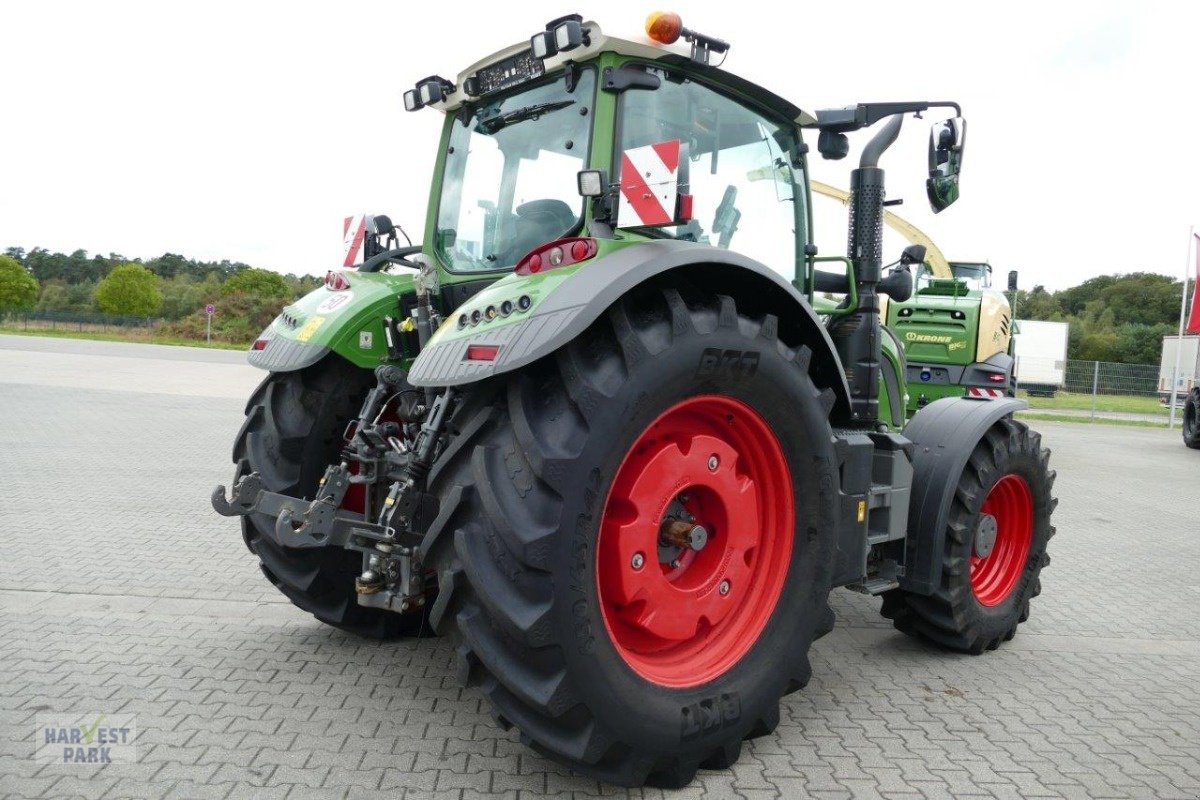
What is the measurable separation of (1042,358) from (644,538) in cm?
3347

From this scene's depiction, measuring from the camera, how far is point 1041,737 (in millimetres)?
3195

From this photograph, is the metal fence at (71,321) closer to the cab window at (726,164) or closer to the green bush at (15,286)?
the green bush at (15,286)

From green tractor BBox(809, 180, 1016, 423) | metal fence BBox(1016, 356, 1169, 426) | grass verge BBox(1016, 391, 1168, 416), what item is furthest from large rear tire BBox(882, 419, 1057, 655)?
grass verge BBox(1016, 391, 1168, 416)

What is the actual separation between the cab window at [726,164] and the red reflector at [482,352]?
93 cm

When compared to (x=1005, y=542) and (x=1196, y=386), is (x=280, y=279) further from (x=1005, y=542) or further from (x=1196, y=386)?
(x=1005, y=542)

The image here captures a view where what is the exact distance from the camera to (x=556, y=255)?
2840 millimetres

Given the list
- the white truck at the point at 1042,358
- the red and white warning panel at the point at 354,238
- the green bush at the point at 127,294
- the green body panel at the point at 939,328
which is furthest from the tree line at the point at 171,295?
the red and white warning panel at the point at 354,238

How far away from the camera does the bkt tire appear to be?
2398 millimetres

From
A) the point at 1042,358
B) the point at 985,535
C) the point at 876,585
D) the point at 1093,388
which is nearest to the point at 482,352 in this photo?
the point at 876,585

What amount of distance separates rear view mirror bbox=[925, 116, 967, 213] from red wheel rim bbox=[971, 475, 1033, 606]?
1.50m

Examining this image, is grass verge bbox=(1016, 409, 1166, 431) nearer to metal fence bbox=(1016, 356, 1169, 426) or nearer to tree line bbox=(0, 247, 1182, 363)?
metal fence bbox=(1016, 356, 1169, 426)

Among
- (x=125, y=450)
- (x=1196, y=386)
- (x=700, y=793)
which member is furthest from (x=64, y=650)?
(x=1196, y=386)

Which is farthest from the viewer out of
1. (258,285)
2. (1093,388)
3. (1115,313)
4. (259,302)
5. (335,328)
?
(1115,313)

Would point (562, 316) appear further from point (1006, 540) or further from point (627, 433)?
point (1006, 540)
